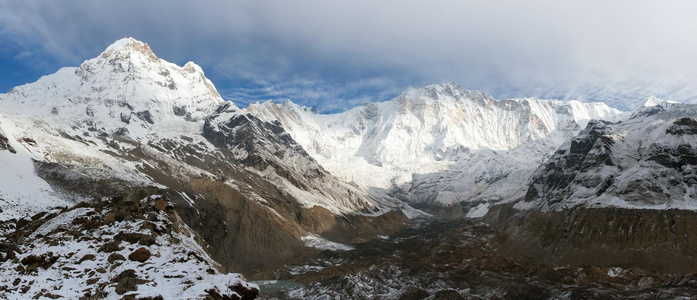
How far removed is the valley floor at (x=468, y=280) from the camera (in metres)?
74.4

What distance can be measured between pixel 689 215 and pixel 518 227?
199 feet

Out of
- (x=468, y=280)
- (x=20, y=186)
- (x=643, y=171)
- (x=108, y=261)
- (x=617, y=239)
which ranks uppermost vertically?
(x=20, y=186)

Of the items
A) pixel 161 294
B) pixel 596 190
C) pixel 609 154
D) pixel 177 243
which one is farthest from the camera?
pixel 609 154

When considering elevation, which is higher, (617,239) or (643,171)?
(643,171)

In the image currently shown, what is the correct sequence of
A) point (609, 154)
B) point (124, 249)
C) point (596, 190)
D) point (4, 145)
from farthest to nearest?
point (609, 154)
point (596, 190)
point (4, 145)
point (124, 249)

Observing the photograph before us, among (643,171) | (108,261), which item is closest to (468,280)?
(643,171)

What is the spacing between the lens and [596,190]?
145500 millimetres

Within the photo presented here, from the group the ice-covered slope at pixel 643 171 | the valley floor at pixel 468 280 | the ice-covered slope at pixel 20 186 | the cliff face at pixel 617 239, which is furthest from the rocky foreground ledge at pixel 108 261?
the ice-covered slope at pixel 643 171

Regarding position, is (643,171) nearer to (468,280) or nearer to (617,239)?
(617,239)

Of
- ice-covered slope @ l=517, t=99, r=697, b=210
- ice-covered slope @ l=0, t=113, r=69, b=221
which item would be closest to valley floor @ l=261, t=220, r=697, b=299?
ice-covered slope @ l=517, t=99, r=697, b=210

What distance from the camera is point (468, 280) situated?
336ft

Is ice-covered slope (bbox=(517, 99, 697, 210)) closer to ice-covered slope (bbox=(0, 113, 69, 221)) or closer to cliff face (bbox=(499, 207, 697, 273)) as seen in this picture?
cliff face (bbox=(499, 207, 697, 273))

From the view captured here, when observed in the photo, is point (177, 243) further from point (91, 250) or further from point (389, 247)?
point (389, 247)

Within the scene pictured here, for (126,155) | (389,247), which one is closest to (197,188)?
(126,155)
